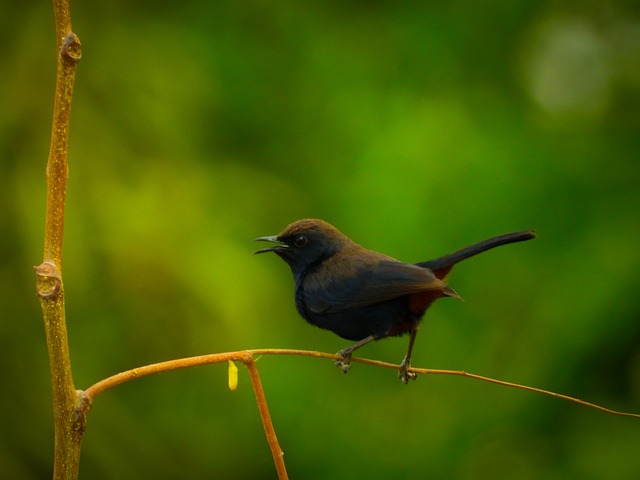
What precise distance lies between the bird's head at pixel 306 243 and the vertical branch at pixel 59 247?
1.01 meters

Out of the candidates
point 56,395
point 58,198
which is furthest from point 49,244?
point 56,395

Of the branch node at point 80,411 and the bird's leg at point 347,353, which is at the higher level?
the branch node at point 80,411

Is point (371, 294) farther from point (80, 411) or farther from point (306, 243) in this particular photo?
point (80, 411)

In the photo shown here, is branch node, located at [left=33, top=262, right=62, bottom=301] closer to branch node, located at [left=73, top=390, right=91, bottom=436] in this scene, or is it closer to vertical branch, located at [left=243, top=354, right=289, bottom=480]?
branch node, located at [left=73, top=390, right=91, bottom=436]

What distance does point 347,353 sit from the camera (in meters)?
1.72

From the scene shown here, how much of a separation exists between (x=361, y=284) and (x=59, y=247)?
0.96m

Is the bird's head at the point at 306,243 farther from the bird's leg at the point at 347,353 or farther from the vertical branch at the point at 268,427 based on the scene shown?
the vertical branch at the point at 268,427

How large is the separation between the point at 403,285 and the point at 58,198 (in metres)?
0.91

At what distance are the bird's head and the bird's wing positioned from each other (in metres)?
0.08

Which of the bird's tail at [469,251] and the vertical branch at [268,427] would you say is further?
the bird's tail at [469,251]

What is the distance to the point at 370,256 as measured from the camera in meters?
2.02

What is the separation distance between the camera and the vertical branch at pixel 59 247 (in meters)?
1.01

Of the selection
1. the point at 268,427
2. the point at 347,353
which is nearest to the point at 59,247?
the point at 268,427

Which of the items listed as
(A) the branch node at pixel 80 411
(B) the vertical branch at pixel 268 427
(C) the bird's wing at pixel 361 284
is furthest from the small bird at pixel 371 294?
(A) the branch node at pixel 80 411
